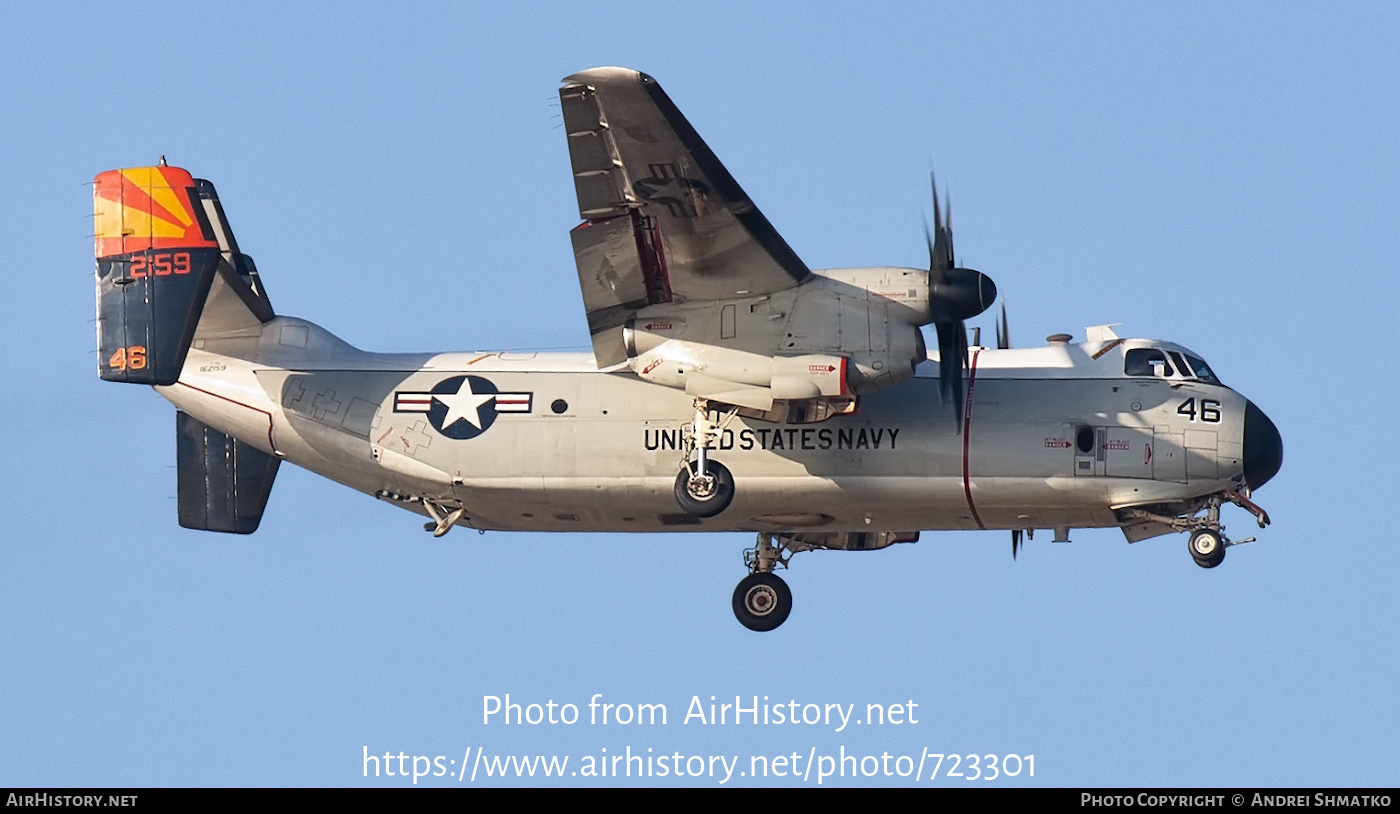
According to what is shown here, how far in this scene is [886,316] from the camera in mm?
28688

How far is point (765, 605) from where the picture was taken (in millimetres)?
32219

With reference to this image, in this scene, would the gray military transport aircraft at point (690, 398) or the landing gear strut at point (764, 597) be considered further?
the landing gear strut at point (764, 597)

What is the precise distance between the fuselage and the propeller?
963 mm

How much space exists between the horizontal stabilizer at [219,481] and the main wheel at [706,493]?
6.44 meters

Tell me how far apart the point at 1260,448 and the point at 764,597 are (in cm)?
695

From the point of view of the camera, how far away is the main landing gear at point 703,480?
29.4 meters

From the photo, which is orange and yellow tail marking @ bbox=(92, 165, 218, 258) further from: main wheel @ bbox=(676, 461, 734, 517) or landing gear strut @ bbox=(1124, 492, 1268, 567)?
landing gear strut @ bbox=(1124, 492, 1268, 567)

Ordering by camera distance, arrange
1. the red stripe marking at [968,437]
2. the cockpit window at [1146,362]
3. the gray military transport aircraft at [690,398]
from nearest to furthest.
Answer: the gray military transport aircraft at [690,398]
the red stripe marking at [968,437]
the cockpit window at [1146,362]

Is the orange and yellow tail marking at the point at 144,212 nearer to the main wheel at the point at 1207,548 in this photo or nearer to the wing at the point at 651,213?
the wing at the point at 651,213

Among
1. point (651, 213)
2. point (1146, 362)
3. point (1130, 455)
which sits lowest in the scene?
point (1130, 455)

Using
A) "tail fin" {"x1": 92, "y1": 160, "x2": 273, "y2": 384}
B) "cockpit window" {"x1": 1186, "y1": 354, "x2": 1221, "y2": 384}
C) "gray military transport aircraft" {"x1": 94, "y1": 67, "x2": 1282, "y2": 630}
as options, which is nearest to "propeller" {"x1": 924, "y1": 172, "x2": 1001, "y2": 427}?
"gray military transport aircraft" {"x1": 94, "y1": 67, "x2": 1282, "y2": 630}

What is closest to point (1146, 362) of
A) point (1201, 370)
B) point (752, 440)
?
point (1201, 370)

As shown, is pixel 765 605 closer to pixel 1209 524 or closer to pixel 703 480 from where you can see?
pixel 703 480

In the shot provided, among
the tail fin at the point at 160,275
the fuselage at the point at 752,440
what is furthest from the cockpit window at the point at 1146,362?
the tail fin at the point at 160,275
